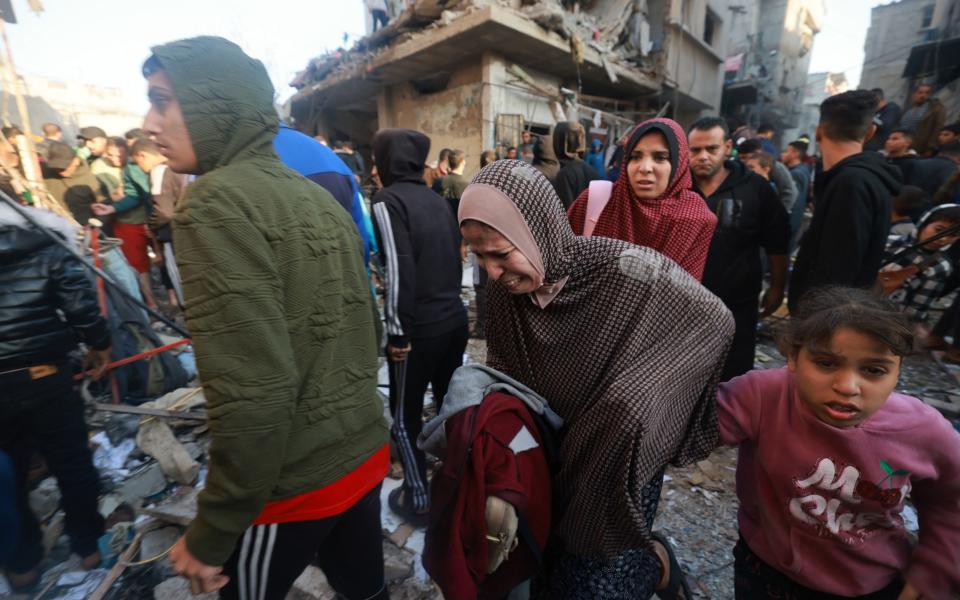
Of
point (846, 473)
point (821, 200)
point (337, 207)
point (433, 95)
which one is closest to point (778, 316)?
point (821, 200)

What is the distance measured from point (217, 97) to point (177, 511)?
8.39 ft

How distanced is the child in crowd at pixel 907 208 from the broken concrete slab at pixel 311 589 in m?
6.19

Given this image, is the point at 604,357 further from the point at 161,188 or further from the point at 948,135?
the point at 948,135

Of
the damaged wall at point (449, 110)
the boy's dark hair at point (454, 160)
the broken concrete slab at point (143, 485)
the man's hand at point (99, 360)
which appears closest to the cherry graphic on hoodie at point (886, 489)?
the man's hand at point (99, 360)

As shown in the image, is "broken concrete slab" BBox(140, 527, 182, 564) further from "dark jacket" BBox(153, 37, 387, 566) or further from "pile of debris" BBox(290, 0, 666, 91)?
"pile of debris" BBox(290, 0, 666, 91)

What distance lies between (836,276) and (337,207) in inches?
95.0

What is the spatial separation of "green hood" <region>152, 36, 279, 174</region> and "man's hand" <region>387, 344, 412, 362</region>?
4.38 feet

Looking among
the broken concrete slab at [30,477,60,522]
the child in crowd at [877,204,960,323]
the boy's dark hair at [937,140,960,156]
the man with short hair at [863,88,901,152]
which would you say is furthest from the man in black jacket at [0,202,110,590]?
the man with short hair at [863,88,901,152]

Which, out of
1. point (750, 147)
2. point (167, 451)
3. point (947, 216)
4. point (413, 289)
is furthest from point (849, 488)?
point (750, 147)

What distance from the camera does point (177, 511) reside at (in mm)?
2465

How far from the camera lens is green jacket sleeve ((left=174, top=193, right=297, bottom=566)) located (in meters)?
0.92

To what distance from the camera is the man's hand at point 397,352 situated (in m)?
2.28

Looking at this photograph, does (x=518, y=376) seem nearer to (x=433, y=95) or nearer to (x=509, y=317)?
(x=509, y=317)

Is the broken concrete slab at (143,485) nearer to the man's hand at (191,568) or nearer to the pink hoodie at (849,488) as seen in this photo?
the man's hand at (191,568)
